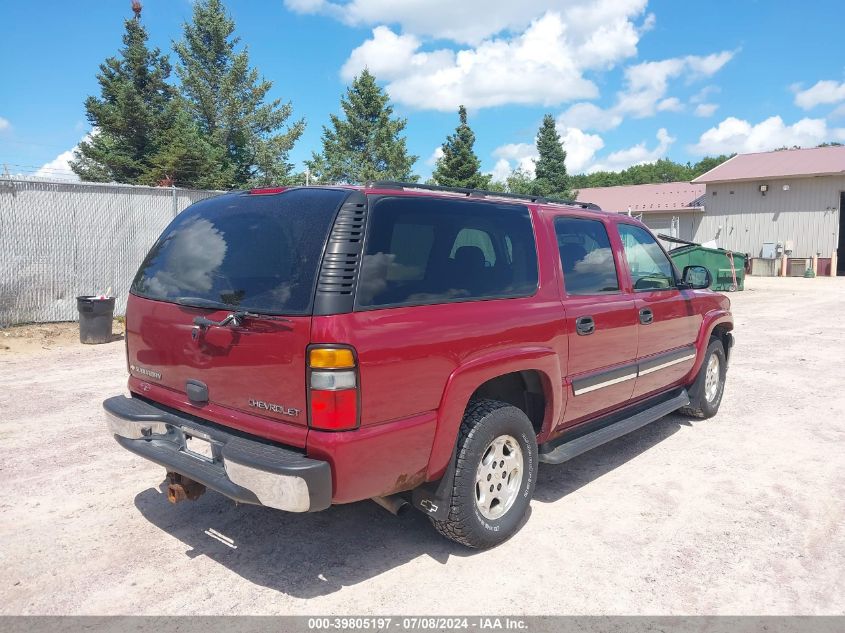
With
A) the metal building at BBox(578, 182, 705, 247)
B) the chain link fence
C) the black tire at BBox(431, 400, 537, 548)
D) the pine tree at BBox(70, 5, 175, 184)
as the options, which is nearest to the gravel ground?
the black tire at BBox(431, 400, 537, 548)

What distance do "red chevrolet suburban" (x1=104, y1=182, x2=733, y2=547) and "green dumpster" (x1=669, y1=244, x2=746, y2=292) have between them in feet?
56.1

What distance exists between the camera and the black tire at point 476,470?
3.16 meters

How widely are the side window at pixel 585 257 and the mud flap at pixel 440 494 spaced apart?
4.85 feet

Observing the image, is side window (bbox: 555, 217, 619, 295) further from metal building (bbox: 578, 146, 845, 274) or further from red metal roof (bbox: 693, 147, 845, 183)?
red metal roof (bbox: 693, 147, 845, 183)

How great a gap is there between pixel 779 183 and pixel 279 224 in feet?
110

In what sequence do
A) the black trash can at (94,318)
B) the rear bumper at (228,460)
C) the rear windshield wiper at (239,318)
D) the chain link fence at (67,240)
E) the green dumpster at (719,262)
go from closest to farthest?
the rear bumper at (228,460) < the rear windshield wiper at (239,318) < the black trash can at (94,318) < the chain link fence at (67,240) < the green dumpster at (719,262)

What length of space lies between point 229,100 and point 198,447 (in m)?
35.4

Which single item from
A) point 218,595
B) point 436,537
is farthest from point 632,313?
point 218,595

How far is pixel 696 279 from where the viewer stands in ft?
17.6

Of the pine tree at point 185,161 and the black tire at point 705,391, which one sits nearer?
the black tire at point 705,391

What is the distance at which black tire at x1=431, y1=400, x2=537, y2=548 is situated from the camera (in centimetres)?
316

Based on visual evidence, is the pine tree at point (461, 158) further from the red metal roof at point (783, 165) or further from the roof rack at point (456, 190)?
the roof rack at point (456, 190)

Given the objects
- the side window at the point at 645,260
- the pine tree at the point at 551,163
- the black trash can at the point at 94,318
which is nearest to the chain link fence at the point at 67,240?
the black trash can at the point at 94,318

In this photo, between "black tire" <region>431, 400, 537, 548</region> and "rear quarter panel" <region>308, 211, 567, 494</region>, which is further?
"black tire" <region>431, 400, 537, 548</region>
